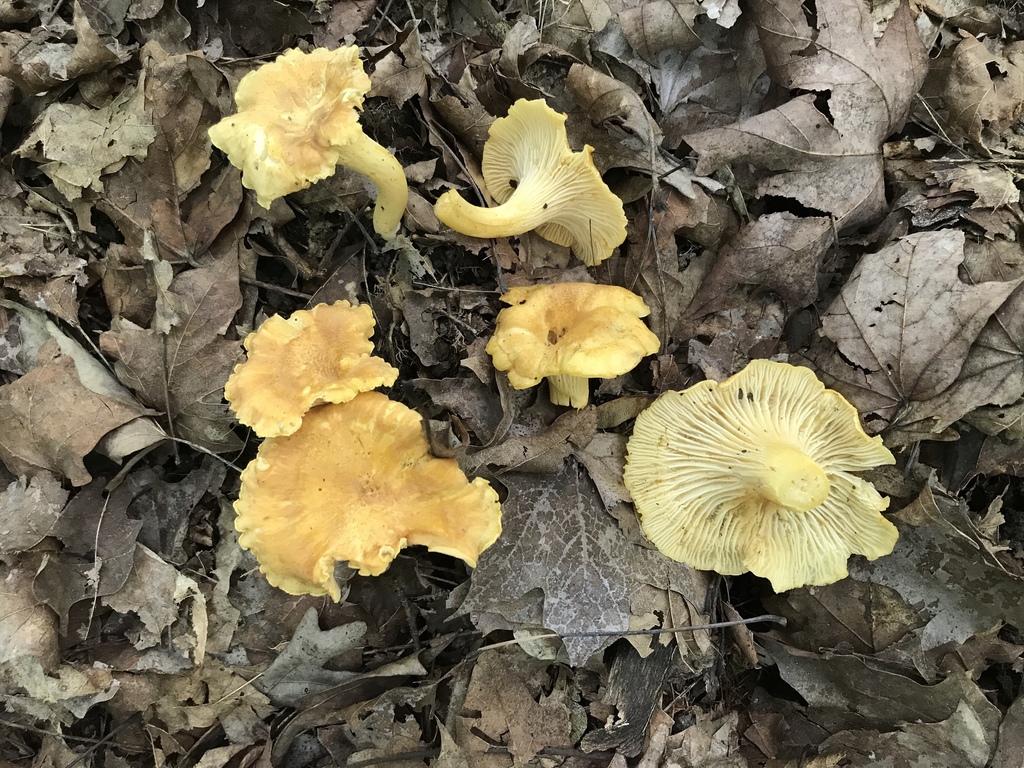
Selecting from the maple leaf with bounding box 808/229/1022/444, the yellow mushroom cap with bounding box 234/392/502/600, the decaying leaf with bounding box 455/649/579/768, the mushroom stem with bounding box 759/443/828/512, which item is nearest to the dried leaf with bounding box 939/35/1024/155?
the maple leaf with bounding box 808/229/1022/444

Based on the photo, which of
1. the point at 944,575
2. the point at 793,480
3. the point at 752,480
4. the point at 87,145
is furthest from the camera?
the point at 944,575

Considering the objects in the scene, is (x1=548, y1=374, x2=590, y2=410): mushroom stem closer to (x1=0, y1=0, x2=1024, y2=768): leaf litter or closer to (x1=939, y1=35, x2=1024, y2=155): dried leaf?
(x1=0, y1=0, x2=1024, y2=768): leaf litter

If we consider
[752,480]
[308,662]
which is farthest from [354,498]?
[752,480]

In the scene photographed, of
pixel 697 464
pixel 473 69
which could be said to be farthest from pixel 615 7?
pixel 697 464

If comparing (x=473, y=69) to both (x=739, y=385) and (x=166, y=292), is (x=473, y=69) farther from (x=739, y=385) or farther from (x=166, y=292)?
(x=739, y=385)

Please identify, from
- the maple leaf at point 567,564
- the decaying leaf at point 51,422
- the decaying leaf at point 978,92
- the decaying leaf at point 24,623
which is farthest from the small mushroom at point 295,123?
the decaying leaf at point 978,92

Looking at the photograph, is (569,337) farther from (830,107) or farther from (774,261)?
(830,107)
